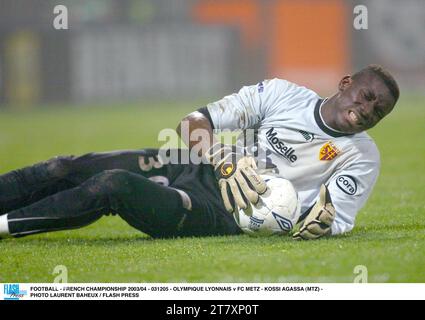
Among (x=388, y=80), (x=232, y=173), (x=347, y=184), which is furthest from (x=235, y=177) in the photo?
(x=388, y=80)

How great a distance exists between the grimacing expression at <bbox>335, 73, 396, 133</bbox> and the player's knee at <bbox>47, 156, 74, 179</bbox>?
40.9 inches

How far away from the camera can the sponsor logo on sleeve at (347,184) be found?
11.0 feet

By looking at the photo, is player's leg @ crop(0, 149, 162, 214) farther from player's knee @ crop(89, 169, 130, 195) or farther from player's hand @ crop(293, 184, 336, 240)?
player's hand @ crop(293, 184, 336, 240)

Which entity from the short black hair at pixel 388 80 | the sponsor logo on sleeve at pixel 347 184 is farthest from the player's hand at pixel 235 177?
the short black hair at pixel 388 80

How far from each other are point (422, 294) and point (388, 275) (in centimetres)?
15

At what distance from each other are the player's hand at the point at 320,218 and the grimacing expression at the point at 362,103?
285mm

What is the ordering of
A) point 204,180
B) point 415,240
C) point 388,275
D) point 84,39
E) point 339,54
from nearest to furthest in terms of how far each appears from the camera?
point 388,275 < point 415,240 < point 204,180 < point 84,39 < point 339,54

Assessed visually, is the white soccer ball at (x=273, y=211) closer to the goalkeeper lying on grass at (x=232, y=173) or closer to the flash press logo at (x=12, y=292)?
the goalkeeper lying on grass at (x=232, y=173)

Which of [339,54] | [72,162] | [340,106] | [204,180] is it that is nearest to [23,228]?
[72,162]

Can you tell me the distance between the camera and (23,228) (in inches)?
132

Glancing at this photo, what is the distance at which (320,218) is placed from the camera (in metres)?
3.24

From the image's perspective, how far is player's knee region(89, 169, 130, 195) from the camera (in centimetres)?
327

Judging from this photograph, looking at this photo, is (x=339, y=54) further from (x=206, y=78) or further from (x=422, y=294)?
(x=422, y=294)

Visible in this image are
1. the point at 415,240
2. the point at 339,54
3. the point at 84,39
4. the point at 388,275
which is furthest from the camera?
the point at 339,54
